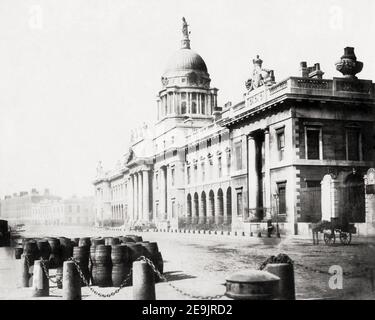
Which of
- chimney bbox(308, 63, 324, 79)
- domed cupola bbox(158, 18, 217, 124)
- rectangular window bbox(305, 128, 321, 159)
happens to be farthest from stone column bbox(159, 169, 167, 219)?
rectangular window bbox(305, 128, 321, 159)

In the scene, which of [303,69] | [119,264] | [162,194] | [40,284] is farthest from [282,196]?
[162,194]

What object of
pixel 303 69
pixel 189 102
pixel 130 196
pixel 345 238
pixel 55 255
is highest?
pixel 189 102

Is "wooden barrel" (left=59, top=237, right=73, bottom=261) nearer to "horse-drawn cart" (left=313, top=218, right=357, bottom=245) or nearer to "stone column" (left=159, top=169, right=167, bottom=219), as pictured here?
"horse-drawn cart" (left=313, top=218, right=357, bottom=245)

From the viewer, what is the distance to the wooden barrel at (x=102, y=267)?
1498cm

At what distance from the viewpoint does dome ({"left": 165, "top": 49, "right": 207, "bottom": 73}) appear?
83312 mm

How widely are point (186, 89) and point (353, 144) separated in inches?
1932

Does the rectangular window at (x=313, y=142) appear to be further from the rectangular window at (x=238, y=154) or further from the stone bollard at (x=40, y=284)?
the stone bollard at (x=40, y=284)

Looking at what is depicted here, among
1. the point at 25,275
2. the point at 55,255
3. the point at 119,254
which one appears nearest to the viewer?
the point at 119,254

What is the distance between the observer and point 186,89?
81500 millimetres

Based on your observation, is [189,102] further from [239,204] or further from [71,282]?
[71,282]

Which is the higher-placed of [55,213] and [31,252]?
[55,213]

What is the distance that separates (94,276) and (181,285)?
7.37 feet

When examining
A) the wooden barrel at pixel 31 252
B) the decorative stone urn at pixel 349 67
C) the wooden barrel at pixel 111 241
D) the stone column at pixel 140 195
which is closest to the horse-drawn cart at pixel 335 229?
the wooden barrel at pixel 111 241
